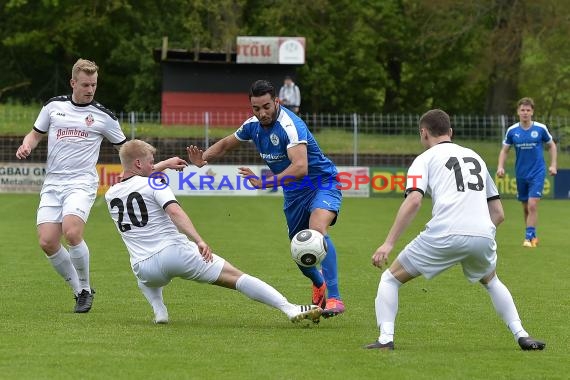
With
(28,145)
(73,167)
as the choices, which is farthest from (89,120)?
(28,145)

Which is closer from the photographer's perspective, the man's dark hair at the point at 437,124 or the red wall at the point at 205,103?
the man's dark hair at the point at 437,124

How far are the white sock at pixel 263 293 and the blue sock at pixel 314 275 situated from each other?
800 millimetres

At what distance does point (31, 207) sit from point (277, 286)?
14.0 m

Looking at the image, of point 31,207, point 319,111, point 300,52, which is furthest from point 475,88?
point 31,207

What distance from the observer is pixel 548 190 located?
3022cm

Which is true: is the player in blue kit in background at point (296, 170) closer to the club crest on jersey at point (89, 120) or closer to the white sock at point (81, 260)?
the club crest on jersey at point (89, 120)

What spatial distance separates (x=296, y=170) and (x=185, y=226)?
4.14 ft

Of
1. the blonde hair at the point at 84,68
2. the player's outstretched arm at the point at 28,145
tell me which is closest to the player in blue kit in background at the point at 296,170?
the blonde hair at the point at 84,68

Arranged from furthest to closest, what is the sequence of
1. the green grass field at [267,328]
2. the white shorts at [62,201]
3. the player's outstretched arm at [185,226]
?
1. the white shorts at [62,201]
2. the player's outstretched arm at [185,226]
3. the green grass field at [267,328]

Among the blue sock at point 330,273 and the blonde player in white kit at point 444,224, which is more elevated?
the blonde player in white kit at point 444,224

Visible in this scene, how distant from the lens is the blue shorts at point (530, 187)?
1616 cm

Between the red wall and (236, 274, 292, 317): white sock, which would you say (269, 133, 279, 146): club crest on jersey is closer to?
(236, 274, 292, 317): white sock

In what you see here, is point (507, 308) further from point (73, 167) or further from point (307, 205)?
point (73, 167)

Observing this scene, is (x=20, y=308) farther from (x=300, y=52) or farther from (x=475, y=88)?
(x=475, y=88)
